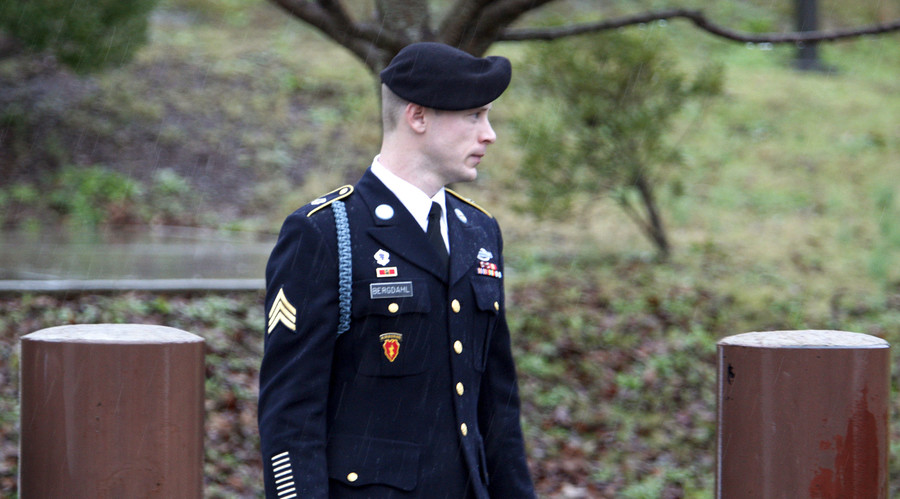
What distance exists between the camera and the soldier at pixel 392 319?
2.35m

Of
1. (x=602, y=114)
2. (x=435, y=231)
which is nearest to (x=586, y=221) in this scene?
(x=602, y=114)

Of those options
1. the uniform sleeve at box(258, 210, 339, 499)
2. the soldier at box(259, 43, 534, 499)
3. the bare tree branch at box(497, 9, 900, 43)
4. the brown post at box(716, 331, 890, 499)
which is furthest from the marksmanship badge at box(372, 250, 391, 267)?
the bare tree branch at box(497, 9, 900, 43)

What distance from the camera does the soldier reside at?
7.72 feet

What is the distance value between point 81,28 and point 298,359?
12199 millimetres

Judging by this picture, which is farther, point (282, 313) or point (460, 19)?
point (460, 19)

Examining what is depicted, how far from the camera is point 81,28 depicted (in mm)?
13211

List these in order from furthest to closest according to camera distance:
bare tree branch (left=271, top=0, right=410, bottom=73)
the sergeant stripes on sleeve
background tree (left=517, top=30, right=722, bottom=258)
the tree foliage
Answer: the tree foliage
background tree (left=517, top=30, right=722, bottom=258)
bare tree branch (left=271, top=0, right=410, bottom=73)
the sergeant stripes on sleeve

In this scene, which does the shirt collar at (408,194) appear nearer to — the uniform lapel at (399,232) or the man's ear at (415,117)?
the uniform lapel at (399,232)

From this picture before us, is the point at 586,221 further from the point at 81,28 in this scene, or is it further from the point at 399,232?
the point at 399,232

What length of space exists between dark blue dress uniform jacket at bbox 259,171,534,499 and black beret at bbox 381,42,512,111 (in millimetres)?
273

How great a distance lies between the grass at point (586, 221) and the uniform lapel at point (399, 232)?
1477 mm

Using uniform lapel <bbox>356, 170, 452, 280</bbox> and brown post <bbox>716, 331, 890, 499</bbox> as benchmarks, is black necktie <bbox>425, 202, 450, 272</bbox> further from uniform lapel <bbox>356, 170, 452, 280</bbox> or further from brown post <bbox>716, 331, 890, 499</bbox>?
brown post <bbox>716, 331, 890, 499</bbox>

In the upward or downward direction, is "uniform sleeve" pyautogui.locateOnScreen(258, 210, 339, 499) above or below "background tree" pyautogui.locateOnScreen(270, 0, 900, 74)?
below

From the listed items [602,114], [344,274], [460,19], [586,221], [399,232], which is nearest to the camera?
[344,274]
